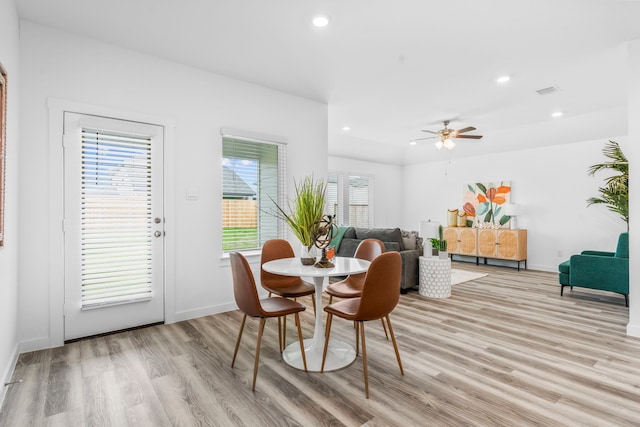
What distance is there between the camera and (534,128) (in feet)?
21.4

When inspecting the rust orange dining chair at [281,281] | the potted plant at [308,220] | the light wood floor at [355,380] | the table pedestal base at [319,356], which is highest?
the potted plant at [308,220]

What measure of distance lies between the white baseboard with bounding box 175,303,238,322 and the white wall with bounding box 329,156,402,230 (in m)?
4.93

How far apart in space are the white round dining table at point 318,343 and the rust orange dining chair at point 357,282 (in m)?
0.25

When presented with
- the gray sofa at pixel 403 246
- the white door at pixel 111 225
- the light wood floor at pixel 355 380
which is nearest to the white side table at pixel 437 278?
the gray sofa at pixel 403 246

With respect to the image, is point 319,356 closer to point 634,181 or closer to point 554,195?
point 634,181

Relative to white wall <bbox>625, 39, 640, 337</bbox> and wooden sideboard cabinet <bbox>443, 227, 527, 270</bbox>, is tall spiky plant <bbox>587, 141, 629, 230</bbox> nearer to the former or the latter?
wooden sideboard cabinet <bbox>443, 227, 527, 270</bbox>

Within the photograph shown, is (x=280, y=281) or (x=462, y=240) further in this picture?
(x=462, y=240)

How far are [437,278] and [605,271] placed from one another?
6.62 feet

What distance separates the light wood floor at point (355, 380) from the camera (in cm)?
193

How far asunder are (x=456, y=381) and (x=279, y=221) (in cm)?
286

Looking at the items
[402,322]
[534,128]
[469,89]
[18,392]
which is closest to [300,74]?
[469,89]

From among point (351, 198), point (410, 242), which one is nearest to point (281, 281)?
point (410, 242)

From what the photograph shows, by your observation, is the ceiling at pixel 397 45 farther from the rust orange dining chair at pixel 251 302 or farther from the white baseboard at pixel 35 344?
the white baseboard at pixel 35 344

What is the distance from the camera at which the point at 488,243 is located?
23.1 ft
